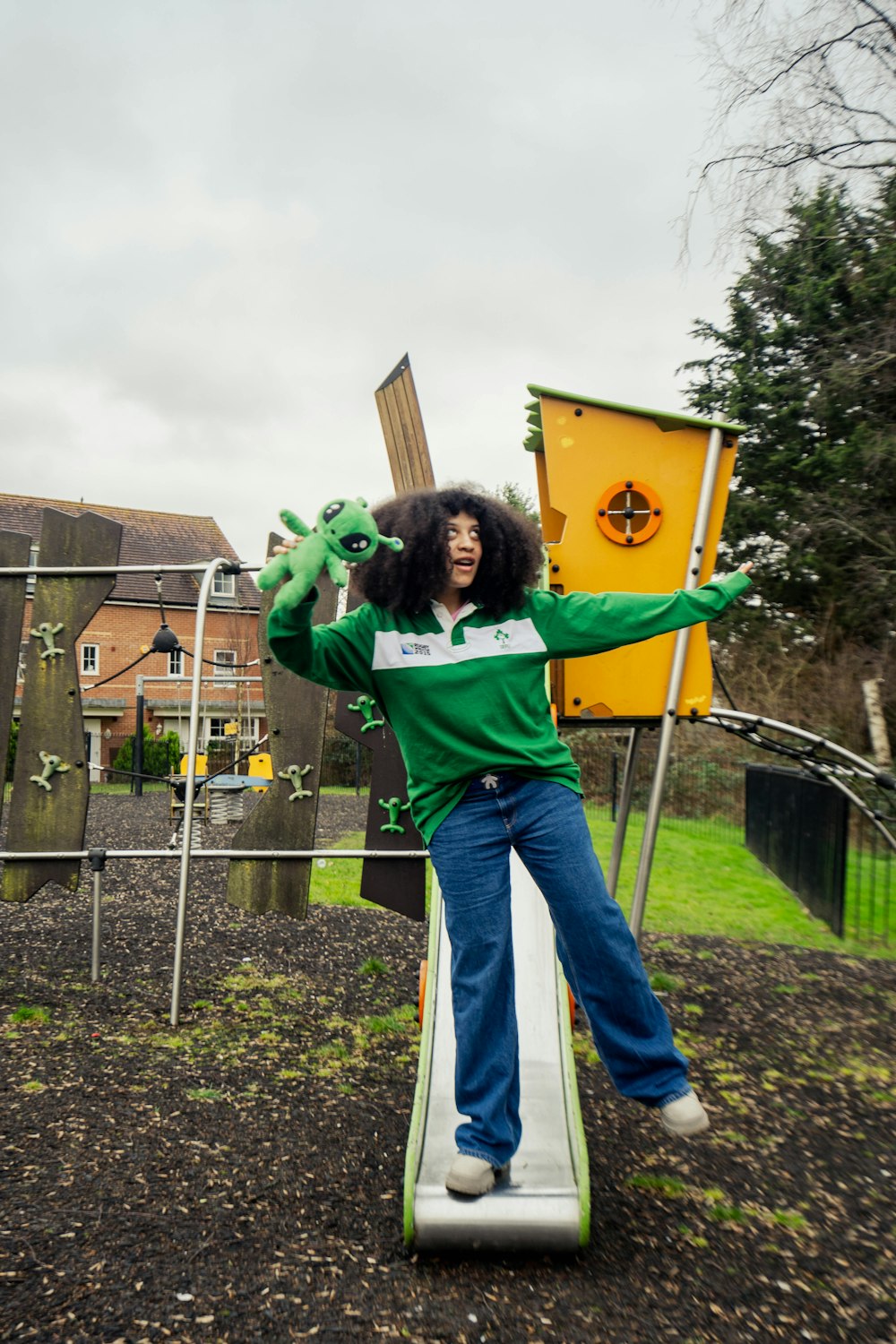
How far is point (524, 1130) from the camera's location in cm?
284

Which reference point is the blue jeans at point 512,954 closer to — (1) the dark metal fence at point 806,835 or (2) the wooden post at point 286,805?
(2) the wooden post at point 286,805

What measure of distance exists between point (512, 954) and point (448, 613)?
974mm

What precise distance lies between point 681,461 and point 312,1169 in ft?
9.90

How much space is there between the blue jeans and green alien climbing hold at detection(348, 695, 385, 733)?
83.5 inches

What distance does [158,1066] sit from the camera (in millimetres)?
4004

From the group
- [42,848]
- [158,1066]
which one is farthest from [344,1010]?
[42,848]

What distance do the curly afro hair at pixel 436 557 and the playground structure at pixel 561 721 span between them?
123cm

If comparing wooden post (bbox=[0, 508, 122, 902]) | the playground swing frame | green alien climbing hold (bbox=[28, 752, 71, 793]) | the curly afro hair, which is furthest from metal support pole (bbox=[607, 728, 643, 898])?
green alien climbing hold (bbox=[28, 752, 71, 793])

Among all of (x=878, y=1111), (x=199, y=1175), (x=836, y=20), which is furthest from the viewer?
(x=836, y=20)

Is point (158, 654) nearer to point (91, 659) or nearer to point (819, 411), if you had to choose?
point (91, 659)

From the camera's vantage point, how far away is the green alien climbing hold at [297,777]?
4879 millimetres

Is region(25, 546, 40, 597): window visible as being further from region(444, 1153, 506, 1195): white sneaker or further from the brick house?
region(444, 1153, 506, 1195): white sneaker

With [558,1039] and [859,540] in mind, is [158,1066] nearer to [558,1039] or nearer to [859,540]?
[558,1039]

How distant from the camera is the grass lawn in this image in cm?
757
